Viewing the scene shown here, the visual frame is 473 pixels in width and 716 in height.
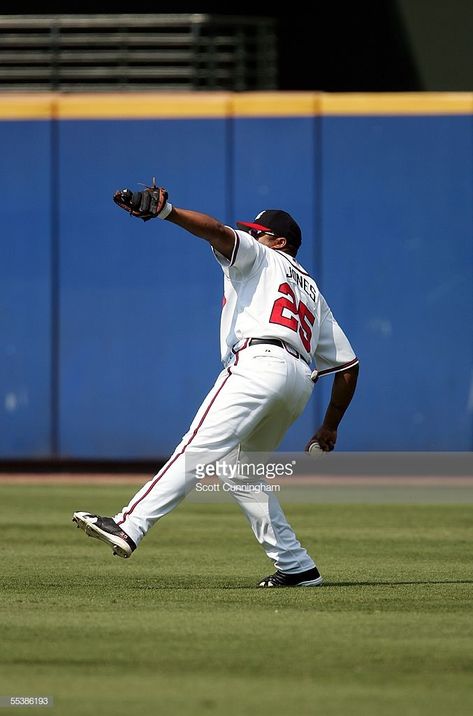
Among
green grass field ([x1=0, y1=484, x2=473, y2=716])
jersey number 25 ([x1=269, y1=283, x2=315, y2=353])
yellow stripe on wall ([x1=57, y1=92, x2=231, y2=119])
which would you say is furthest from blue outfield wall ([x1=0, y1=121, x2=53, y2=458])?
jersey number 25 ([x1=269, y1=283, x2=315, y2=353])

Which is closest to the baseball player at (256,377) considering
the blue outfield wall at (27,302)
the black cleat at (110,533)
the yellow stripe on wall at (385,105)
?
the black cleat at (110,533)

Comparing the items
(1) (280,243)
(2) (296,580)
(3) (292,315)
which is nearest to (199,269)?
(1) (280,243)

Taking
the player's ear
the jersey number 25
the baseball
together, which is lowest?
the baseball

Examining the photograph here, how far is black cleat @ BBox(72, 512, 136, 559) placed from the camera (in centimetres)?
630

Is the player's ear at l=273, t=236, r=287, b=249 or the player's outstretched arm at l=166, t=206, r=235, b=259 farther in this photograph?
the player's ear at l=273, t=236, r=287, b=249

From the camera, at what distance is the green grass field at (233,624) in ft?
14.7

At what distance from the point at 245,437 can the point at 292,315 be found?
2.20ft

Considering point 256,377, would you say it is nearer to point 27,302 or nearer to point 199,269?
point 199,269

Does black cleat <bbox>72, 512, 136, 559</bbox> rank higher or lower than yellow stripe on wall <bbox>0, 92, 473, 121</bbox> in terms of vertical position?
lower

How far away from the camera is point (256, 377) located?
6672mm

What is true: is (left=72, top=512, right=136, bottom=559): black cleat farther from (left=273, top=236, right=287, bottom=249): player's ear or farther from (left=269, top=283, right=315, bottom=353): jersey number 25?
(left=273, top=236, right=287, bottom=249): player's ear

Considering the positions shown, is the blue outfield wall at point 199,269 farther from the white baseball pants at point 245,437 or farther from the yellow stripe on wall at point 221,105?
the white baseball pants at point 245,437

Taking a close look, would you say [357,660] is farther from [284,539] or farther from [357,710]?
[284,539]

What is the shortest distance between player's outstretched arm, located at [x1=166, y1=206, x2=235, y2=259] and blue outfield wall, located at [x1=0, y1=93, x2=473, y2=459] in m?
6.85
